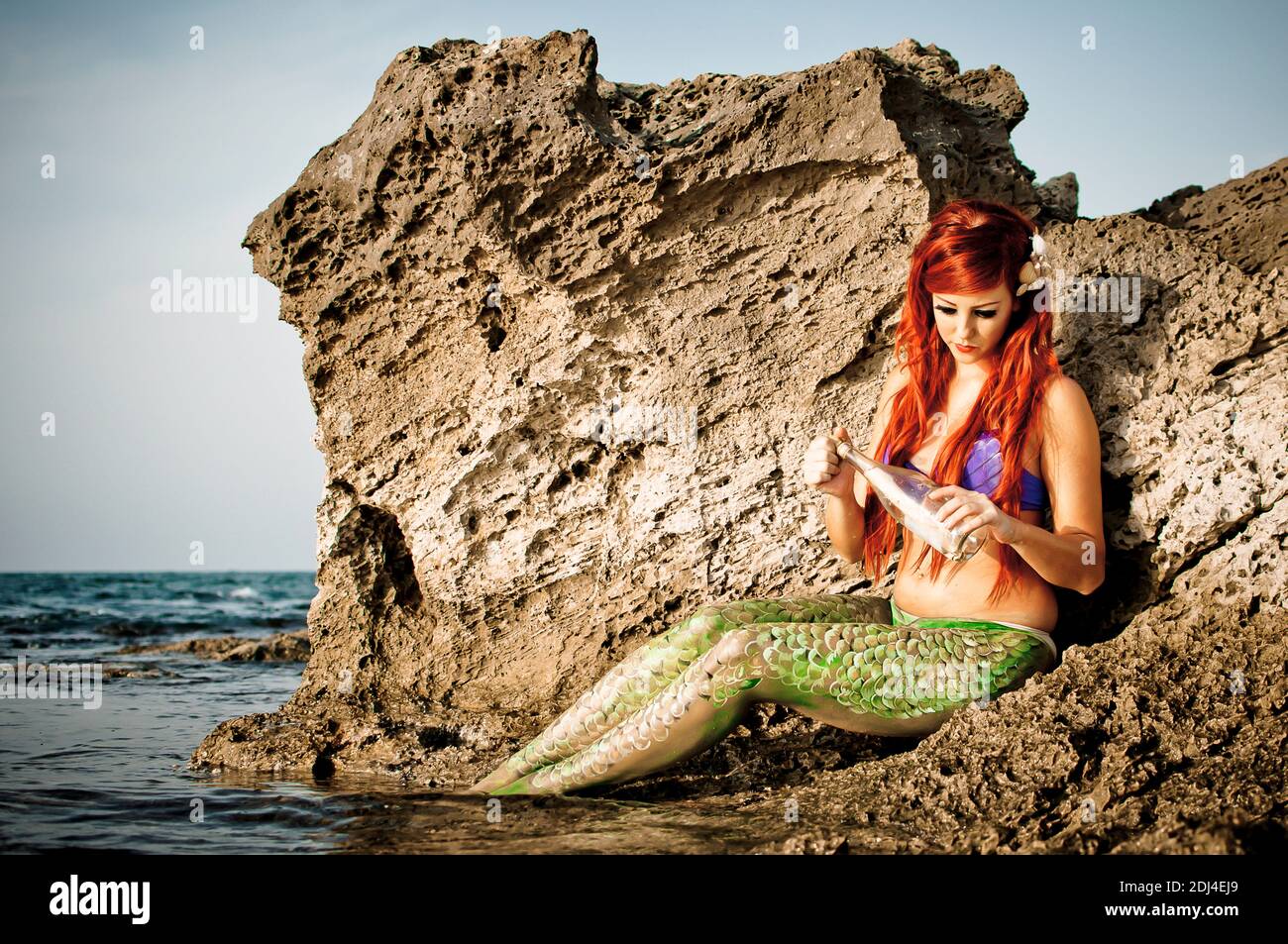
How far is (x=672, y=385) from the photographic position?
4.10 meters

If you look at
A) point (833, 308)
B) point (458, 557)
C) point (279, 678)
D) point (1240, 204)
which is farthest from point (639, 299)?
point (279, 678)

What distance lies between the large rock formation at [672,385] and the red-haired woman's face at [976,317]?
49 cm

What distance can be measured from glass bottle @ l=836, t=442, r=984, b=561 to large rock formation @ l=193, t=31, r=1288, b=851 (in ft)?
1.81

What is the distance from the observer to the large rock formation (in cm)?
336

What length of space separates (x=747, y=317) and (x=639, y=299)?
440mm

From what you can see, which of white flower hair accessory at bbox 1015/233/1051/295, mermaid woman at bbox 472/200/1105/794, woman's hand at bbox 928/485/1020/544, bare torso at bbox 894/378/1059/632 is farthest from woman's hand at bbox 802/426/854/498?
white flower hair accessory at bbox 1015/233/1051/295

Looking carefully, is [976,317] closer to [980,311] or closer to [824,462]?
[980,311]

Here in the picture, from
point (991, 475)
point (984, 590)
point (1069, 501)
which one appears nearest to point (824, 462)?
point (991, 475)

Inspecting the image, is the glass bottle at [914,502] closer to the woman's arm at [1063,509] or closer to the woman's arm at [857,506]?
the woman's arm at [1063,509]

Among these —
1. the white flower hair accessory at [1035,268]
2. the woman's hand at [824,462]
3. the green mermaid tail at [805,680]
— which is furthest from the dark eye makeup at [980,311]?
the green mermaid tail at [805,680]

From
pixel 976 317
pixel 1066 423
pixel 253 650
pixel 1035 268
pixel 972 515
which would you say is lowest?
pixel 253 650

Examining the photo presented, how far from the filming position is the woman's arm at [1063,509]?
2.89 meters

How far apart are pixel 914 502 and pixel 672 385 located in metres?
1.33

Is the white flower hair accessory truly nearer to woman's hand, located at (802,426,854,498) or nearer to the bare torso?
the bare torso
